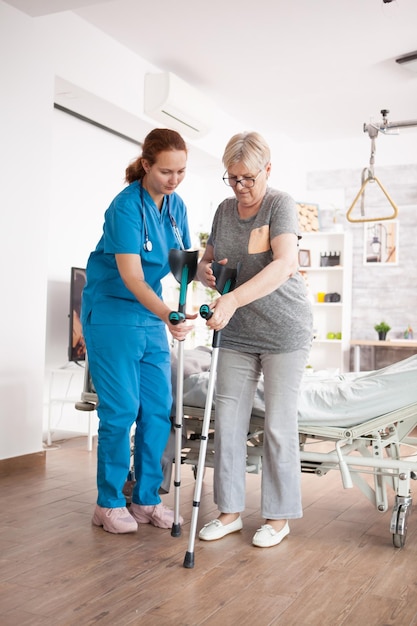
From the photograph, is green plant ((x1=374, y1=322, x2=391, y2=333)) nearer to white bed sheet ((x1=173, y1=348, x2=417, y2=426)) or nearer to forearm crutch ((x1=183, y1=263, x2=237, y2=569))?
white bed sheet ((x1=173, y1=348, x2=417, y2=426))

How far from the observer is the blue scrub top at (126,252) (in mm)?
2459

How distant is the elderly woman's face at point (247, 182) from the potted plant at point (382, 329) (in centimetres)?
426

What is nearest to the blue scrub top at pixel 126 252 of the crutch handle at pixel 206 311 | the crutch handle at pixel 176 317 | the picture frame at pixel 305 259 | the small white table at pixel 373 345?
the crutch handle at pixel 176 317

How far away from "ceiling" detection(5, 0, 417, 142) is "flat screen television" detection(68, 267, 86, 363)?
1.55m

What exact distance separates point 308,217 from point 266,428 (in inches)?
183

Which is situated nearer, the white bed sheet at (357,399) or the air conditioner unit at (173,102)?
the white bed sheet at (357,399)

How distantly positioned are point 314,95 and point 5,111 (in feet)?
9.29

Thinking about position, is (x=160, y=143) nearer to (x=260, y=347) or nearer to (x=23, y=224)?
Answer: (x=260, y=347)

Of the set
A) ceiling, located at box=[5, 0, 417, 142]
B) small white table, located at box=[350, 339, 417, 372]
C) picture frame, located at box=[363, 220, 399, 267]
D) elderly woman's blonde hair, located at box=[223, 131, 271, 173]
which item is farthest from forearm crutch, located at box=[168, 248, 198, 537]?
picture frame, located at box=[363, 220, 399, 267]

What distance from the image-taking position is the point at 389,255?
6730mm

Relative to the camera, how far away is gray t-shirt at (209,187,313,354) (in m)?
2.41

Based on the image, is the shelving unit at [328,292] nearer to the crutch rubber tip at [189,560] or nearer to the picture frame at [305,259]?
the picture frame at [305,259]

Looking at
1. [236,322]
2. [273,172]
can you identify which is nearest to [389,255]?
[273,172]

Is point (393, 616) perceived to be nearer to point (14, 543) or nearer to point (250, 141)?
point (14, 543)
